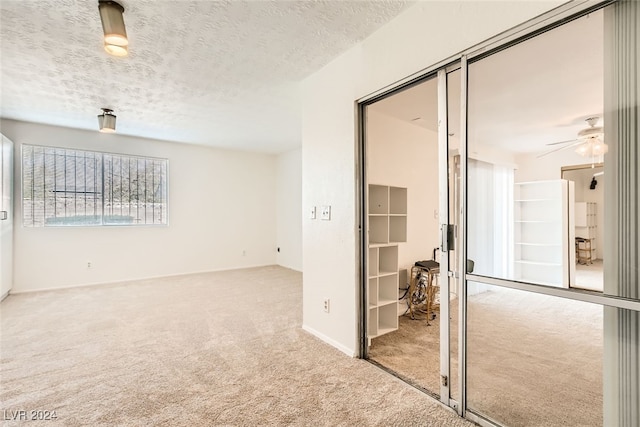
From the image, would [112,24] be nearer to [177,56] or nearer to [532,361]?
[177,56]

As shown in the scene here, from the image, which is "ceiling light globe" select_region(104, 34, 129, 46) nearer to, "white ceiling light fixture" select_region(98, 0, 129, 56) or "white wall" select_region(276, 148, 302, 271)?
"white ceiling light fixture" select_region(98, 0, 129, 56)

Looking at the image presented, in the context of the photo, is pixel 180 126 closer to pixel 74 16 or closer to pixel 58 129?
pixel 58 129

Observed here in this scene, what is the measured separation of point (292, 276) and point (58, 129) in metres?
4.55

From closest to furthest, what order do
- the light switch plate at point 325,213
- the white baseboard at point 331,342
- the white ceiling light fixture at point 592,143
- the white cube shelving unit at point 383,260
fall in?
the white ceiling light fixture at point 592,143 < the white baseboard at point 331,342 < the light switch plate at point 325,213 < the white cube shelving unit at point 383,260

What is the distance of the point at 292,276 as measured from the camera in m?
5.78

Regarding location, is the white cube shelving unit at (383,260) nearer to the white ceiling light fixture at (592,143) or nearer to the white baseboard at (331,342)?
the white baseboard at (331,342)

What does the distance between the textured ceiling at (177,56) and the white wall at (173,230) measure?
1.25 metres

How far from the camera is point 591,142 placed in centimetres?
136

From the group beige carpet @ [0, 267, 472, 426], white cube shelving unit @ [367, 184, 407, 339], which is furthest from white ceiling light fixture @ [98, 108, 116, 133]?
white cube shelving unit @ [367, 184, 407, 339]

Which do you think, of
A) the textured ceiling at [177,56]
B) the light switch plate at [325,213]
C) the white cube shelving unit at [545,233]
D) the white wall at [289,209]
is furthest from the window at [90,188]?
the white cube shelving unit at [545,233]

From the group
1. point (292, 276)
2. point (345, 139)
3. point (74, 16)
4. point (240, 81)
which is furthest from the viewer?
point (292, 276)

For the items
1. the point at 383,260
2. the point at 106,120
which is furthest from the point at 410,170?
the point at 106,120

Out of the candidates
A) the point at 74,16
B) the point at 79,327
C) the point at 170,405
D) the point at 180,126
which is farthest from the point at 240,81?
the point at 79,327

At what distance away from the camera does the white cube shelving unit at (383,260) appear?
3.03 meters
